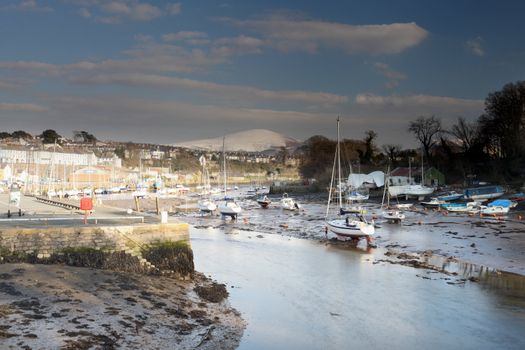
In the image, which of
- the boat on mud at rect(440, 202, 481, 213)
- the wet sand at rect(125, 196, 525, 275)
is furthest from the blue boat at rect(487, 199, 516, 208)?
the boat on mud at rect(440, 202, 481, 213)

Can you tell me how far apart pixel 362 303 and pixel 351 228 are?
15.3 meters

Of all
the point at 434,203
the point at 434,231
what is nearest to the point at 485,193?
the point at 434,203

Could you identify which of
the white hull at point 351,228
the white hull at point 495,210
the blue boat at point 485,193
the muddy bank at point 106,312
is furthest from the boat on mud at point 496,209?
the muddy bank at point 106,312

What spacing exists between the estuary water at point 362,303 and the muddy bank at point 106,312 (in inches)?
47.5

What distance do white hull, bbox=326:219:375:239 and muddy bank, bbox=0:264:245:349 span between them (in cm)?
1627

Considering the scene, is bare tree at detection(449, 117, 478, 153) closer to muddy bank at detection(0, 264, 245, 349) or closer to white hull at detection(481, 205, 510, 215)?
white hull at detection(481, 205, 510, 215)

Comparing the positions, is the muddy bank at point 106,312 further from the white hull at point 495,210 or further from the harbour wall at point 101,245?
the white hull at point 495,210

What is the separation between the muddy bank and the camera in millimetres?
11000

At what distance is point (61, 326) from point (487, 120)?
8366 centimetres

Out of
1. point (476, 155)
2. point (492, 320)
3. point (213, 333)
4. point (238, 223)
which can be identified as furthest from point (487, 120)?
point (213, 333)

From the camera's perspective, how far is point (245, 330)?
14.2 m

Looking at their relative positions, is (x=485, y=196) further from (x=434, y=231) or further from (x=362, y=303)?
(x=362, y=303)

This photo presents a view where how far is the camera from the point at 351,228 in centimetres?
3284

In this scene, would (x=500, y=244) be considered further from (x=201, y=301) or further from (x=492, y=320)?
(x=201, y=301)
